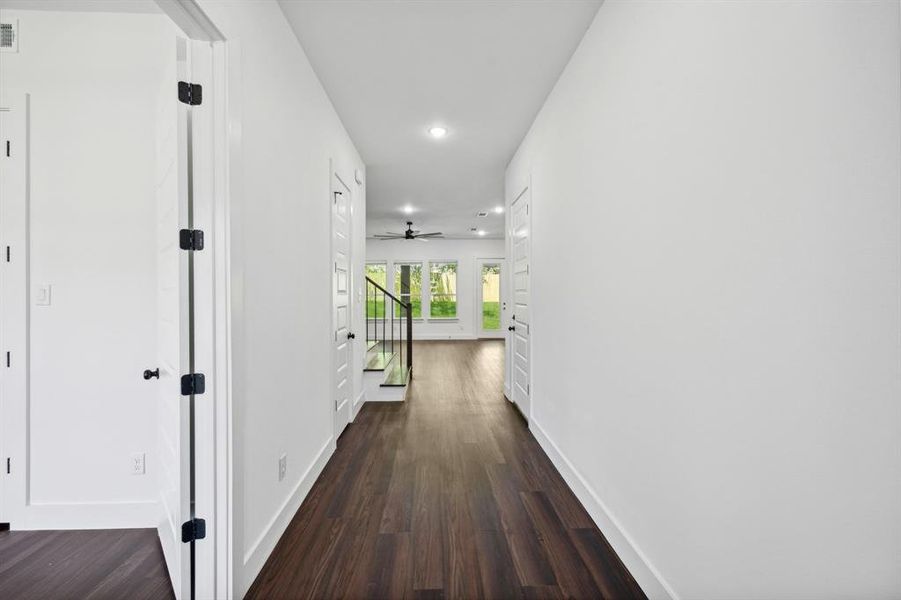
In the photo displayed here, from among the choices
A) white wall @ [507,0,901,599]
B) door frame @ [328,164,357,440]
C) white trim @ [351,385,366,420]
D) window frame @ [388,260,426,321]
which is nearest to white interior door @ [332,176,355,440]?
door frame @ [328,164,357,440]

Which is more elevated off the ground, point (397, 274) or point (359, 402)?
point (397, 274)

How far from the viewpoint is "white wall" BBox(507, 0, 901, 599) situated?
78 cm

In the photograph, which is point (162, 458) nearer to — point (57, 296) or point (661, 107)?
point (57, 296)

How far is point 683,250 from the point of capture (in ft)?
4.50

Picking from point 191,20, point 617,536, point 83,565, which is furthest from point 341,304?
Answer: point 617,536

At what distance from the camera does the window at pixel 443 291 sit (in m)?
10.4

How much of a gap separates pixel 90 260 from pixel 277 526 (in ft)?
5.79

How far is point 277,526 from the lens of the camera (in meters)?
1.92

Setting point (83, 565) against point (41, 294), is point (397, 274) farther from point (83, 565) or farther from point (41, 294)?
point (83, 565)

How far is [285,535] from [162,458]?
723mm

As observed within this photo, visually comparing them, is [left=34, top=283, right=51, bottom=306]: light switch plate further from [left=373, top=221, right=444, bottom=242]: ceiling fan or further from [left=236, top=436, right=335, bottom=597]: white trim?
[left=373, top=221, right=444, bottom=242]: ceiling fan

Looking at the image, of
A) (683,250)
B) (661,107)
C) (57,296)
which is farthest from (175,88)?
(683,250)

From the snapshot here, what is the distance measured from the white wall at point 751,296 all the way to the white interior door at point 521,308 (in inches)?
61.9

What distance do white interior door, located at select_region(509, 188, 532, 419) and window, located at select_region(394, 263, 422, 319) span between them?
605 cm
